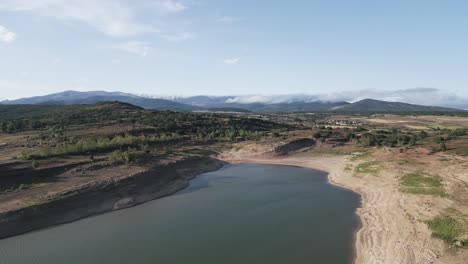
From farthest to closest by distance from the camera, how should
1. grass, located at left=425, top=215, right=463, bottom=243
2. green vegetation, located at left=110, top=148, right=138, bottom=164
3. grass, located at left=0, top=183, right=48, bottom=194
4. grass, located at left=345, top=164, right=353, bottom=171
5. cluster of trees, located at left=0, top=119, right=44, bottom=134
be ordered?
cluster of trees, located at left=0, top=119, right=44, bottom=134
grass, located at left=345, top=164, right=353, bottom=171
green vegetation, located at left=110, top=148, right=138, bottom=164
grass, located at left=0, top=183, right=48, bottom=194
grass, located at left=425, top=215, right=463, bottom=243

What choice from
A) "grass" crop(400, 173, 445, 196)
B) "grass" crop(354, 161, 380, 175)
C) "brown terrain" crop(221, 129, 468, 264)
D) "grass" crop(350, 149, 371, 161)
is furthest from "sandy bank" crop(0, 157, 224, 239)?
"grass" crop(400, 173, 445, 196)

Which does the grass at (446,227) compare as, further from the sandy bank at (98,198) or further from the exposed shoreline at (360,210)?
the sandy bank at (98,198)

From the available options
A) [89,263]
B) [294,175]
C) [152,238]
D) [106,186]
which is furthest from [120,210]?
[294,175]

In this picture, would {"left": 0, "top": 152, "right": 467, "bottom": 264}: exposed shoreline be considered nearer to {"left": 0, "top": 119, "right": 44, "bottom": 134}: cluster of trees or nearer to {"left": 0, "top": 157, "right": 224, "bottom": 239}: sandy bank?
{"left": 0, "top": 157, "right": 224, "bottom": 239}: sandy bank

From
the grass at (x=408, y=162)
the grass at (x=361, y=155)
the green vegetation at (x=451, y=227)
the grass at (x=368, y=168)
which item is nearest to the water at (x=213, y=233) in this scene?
the green vegetation at (x=451, y=227)

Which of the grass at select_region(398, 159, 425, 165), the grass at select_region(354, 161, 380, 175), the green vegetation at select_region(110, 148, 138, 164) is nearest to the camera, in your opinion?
the grass at select_region(398, 159, 425, 165)

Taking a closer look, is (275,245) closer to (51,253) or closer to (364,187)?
(51,253)
